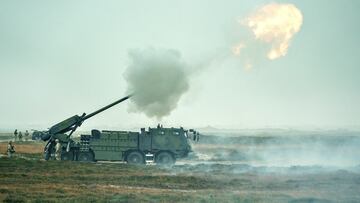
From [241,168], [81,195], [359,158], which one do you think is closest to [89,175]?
[81,195]

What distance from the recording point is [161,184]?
2434cm

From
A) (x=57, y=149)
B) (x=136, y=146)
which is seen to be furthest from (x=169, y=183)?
(x=57, y=149)

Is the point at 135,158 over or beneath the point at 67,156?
beneath

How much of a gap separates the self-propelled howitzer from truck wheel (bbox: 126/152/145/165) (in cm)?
406

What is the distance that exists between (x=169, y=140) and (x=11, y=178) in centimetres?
1380

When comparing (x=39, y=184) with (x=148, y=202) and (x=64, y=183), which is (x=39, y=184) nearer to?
(x=64, y=183)

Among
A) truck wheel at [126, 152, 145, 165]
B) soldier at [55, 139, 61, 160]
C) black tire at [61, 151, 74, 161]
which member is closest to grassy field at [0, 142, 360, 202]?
truck wheel at [126, 152, 145, 165]

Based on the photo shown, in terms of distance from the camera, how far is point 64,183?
23375 millimetres

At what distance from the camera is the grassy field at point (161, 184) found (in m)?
19.6

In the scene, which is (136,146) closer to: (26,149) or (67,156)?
(67,156)

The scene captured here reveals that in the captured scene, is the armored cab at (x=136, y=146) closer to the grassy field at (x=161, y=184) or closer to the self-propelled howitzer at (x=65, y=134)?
the self-propelled howitzer at (x=65, y=134)

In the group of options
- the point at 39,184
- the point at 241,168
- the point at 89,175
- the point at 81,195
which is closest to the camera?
the point at 81,195

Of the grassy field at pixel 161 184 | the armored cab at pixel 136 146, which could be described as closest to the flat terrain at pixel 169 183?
the grassy field at pixel 161 184

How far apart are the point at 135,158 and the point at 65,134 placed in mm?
5629
